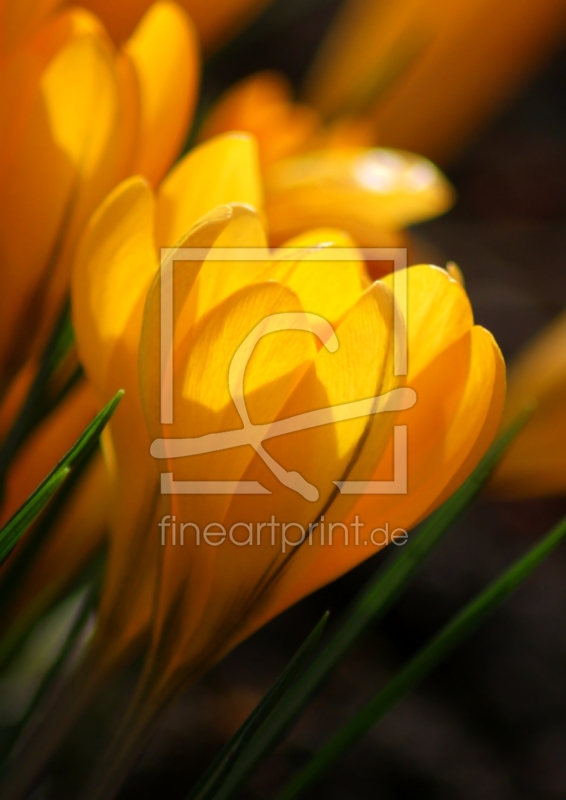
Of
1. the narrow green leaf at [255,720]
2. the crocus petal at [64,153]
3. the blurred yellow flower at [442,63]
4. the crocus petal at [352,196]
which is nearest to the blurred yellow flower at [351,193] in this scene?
the crocus petal at [352,196]

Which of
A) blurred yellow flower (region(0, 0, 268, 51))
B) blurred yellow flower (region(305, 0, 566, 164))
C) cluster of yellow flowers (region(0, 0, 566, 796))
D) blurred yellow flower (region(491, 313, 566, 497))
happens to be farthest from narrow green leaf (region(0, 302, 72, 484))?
blurred yellow flower (region(305, 0, 566, 164))

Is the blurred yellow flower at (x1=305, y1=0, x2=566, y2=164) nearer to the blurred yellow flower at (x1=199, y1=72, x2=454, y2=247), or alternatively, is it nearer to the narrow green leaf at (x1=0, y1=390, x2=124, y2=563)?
the blurred yellow flower at (x1=199, y1=72, x2=454, y2=247)

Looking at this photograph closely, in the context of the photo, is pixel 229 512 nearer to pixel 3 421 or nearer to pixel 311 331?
pixel 311 331

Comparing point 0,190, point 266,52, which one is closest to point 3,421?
point 0,190

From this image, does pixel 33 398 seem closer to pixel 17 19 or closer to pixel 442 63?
pixel 17 19

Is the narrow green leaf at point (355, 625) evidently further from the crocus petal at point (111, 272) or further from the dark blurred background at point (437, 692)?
the dark blurred background at point (437, 692)
